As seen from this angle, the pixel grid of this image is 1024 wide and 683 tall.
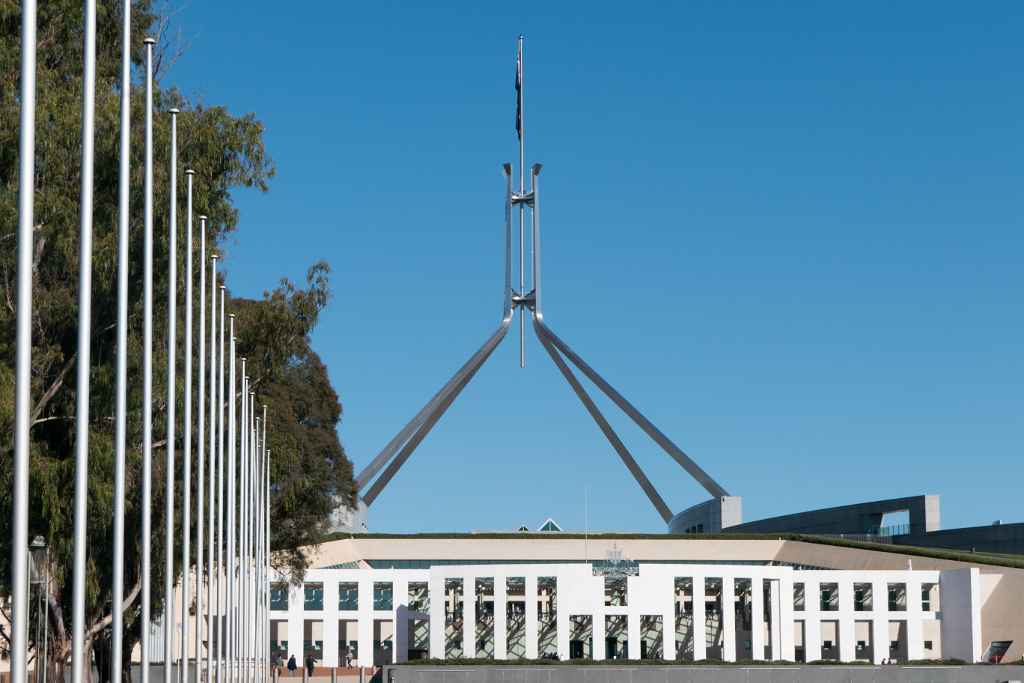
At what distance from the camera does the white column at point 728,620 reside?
35250 millimetres

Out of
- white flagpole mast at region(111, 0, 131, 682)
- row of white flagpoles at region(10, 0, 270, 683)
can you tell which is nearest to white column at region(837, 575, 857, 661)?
row of white flagpoles at region(10, 0, 270, 683)

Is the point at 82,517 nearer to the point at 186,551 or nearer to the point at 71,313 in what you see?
the point at 186,551

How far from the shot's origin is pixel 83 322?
12.4 metres

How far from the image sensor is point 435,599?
35.5 meters

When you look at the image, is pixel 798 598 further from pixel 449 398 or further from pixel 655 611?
pixel 449 398

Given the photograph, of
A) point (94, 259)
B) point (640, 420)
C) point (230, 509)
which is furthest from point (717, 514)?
point (94, 259)

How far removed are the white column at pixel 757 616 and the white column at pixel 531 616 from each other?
194 inches

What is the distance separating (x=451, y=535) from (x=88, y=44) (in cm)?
3902

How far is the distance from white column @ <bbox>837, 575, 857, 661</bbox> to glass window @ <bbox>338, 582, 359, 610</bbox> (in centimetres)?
1185

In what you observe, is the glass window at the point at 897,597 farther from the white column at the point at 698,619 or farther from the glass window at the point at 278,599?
the glass window at the point at 278,599

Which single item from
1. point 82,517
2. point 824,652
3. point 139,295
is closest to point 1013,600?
point 824,652

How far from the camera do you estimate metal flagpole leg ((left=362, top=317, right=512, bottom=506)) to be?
Result: 167 ft

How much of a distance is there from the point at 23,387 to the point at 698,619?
87.9ft

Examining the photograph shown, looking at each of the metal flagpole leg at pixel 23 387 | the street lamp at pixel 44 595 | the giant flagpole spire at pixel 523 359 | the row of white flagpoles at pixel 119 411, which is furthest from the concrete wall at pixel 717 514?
the metal flagpole leg at pixel 23 387
